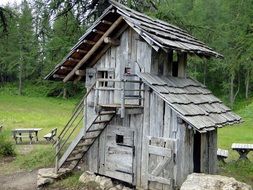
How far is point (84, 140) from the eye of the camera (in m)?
15.6

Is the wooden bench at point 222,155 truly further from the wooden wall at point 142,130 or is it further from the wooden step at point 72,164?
the wooden step at point 72,164

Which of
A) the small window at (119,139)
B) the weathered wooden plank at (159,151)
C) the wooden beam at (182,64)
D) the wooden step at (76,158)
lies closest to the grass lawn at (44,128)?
the wooden step at (76,158)

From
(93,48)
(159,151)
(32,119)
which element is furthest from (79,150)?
(32,119)

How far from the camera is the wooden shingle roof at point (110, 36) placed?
1342 centimetres

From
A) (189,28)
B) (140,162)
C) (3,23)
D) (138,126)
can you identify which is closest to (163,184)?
(140,162)

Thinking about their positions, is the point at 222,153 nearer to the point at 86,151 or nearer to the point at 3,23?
the point at 86,151

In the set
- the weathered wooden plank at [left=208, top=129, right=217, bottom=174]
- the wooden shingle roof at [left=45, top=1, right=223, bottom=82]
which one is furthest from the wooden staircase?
the weathered wooden plank at [left=208, top=129, right=217, bottom=174]

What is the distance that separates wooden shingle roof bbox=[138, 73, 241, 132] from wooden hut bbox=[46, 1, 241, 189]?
3 cm

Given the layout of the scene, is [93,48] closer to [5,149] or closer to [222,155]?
[222,155]

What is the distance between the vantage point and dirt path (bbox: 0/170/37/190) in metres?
15.5

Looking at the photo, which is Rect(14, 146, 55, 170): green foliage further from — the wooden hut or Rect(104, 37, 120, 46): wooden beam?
Rect(104, 37, 120, 46): wooden beam

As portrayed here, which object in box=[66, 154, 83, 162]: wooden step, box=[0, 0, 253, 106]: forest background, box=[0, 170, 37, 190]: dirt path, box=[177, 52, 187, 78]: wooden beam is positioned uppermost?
box=[0, 0, 253, 106]: forest background

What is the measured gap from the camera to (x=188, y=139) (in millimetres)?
13453

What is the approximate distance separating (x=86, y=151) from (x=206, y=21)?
142 feet
